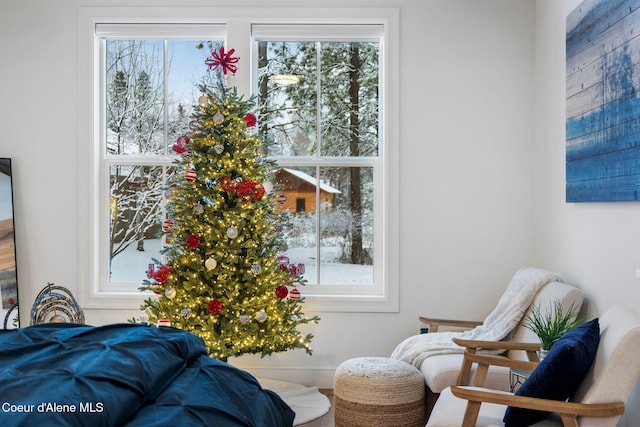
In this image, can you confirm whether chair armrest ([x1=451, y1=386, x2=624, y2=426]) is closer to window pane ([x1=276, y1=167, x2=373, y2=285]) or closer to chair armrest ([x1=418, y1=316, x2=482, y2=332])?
chair armrest ([x1=418, y1=316, x2=482, y2=332])

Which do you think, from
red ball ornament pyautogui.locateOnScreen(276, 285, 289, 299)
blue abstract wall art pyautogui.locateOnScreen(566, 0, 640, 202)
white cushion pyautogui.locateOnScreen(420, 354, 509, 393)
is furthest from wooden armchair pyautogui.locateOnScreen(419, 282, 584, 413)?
red ball ornament pyautogui.locateOnScreen(276, 285, 289, 299)

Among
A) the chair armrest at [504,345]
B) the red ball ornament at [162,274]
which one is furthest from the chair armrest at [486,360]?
the red ball ornament at [162,274]

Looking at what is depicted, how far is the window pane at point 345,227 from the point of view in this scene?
471cm

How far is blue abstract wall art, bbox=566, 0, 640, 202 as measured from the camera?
297 centimetres

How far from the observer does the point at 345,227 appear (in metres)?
4.72

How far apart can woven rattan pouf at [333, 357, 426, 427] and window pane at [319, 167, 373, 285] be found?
49.7 inches

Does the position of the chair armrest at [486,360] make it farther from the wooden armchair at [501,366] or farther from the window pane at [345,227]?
the window pane at [345,227]

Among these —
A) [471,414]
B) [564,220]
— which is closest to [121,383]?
[471,414]

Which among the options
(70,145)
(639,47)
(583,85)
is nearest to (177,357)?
(639,47)

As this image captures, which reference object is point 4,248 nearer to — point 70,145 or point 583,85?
point 70,145

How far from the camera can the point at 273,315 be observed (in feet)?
13.4

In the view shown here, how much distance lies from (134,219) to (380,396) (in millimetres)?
2353

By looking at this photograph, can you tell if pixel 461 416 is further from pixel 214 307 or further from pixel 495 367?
pixel 214 307

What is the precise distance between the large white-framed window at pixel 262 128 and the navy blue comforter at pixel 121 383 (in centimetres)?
220
